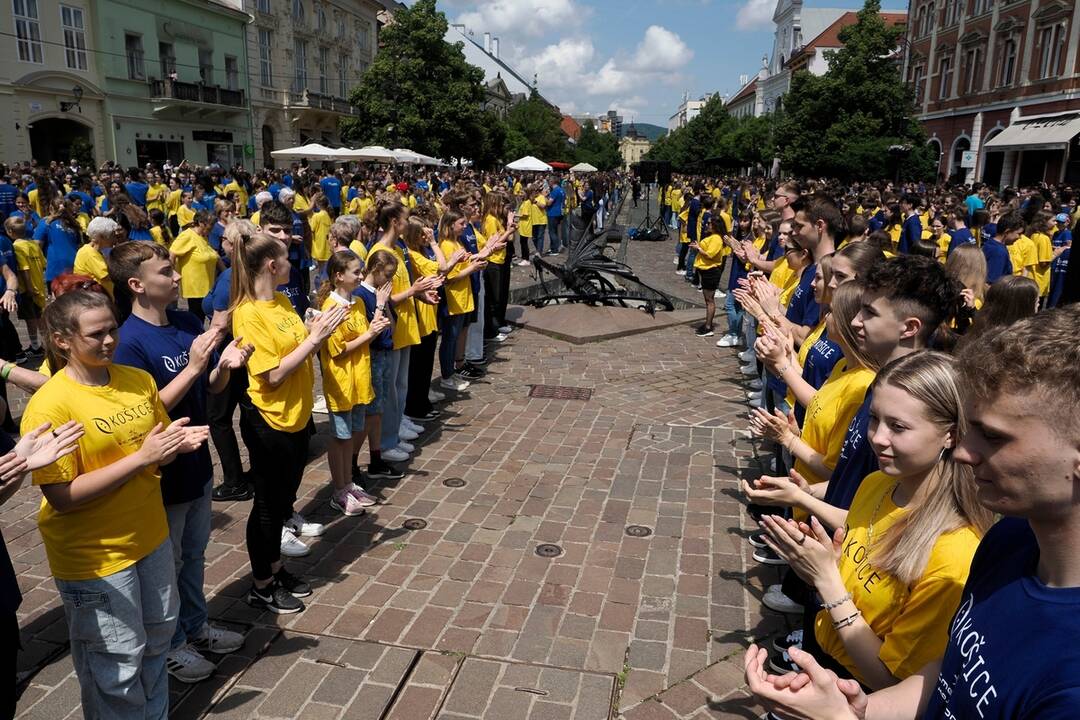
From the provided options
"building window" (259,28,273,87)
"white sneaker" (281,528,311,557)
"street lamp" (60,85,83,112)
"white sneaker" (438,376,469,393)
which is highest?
"building window" (259,28,273,87)

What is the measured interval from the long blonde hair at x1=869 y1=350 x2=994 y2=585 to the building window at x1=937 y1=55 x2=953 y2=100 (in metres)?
54.4

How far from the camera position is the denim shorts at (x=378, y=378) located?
5750 mm

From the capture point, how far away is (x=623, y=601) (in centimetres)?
430

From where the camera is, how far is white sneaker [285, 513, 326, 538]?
4.94 m

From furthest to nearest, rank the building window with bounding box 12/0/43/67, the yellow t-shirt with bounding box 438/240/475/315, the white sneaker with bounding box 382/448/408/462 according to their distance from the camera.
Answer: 1. the building window with bounding box 12/0/43/67
2. the yellow t-shirt with bounding box 438/240/475/315
3. the white sneaker with bounding box 382/448/408/462

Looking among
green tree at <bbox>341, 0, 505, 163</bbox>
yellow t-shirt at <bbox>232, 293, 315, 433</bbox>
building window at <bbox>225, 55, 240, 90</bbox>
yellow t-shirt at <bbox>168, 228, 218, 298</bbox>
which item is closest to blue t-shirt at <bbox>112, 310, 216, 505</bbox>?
yellow t-shirt at <bbox>232, 293, 315, 433</bbox>

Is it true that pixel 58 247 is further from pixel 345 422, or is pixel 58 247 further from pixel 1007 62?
pixel 1007 62

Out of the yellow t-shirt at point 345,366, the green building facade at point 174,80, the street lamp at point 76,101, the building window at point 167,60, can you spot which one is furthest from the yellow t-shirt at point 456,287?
the building window at point 167,60

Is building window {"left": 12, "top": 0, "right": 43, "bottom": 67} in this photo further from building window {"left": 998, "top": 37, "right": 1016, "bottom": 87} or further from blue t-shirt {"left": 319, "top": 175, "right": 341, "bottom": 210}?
building window {"left": 998, "top": 37, "right": 1016, "bottom": 87}

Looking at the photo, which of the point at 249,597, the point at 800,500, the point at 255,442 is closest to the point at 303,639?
the point at 249,597

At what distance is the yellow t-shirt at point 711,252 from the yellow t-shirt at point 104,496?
882cm

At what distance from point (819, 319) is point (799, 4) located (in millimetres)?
102267

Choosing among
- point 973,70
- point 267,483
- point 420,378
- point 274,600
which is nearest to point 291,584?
point 274,600

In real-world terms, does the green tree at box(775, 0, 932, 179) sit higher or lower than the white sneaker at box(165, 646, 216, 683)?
higher
